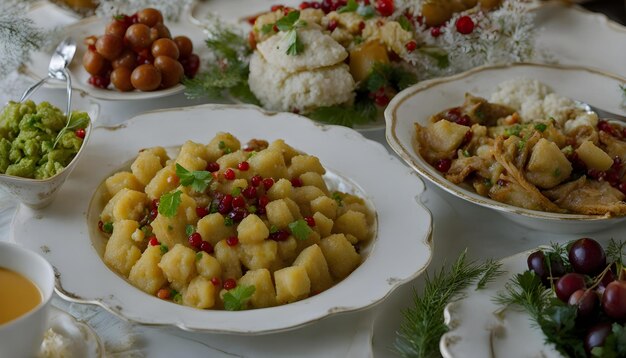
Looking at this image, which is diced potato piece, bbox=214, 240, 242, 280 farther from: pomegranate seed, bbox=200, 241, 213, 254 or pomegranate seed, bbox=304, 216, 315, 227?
pomegranate seed, bbox=304, 216, 315, 227

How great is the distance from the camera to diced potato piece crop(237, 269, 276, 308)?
187 centimetres

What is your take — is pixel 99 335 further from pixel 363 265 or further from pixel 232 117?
pixel 232 117

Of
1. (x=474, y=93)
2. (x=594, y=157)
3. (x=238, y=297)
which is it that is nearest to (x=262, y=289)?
(x=238, y=297)

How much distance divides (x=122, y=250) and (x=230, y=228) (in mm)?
320

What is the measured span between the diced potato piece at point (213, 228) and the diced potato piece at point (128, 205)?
0.25 m

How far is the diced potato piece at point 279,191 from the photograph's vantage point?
83.0 inches

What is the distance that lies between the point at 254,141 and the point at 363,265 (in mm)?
684

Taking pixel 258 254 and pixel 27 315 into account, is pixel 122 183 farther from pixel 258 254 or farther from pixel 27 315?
pixel 27 315

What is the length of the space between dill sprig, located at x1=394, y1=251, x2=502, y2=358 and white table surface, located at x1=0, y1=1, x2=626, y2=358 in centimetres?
7

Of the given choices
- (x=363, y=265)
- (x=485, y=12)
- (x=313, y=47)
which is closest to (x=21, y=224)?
(x=363, y=265)

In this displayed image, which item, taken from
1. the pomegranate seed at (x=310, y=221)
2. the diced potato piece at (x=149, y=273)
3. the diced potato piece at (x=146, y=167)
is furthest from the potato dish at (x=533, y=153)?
the diced potato piece at (x=149, y=273)

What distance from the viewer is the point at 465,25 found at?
3068 mm

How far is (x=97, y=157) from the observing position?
244 centimetres

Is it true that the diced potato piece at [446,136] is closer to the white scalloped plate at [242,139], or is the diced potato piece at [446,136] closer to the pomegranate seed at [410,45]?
the white scalloped plate at [242,139]
